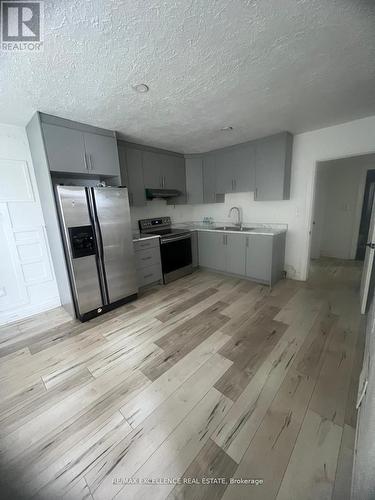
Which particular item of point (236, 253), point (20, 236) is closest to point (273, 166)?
point (236, 253)

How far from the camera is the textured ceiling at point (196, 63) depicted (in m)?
1.09

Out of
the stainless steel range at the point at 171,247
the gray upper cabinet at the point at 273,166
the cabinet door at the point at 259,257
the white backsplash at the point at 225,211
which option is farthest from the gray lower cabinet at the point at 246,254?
the gray upper cabinet at the point at 273,166

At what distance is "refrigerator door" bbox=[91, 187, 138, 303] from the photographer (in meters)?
2.58

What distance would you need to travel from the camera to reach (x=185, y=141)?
3307 millimetres

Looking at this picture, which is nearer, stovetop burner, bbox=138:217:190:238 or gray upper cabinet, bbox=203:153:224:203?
stovetop burner, bbox=138:217:190:238

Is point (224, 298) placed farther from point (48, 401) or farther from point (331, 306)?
point (48, 401)

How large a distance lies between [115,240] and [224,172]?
8.21 ft

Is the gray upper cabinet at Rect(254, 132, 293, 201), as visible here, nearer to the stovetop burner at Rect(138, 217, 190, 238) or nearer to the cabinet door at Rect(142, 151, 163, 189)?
the stovetop burner at Rect(138, 217, 190, 238)

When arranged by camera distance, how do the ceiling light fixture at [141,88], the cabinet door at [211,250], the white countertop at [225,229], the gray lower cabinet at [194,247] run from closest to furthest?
the ceiling light fixture at [141,88], the white countertop at [225,229], the cabinet door at [211,250], the gray lower cabinet at [194,247]

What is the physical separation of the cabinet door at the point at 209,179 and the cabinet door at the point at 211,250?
78 centimetres

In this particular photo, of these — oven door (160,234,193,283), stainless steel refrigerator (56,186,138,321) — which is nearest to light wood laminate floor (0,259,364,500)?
stainless steel refrigerator (56,186,138,321)

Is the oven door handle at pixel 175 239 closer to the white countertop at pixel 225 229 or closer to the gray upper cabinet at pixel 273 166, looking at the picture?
the white countertop at pixel 225 229

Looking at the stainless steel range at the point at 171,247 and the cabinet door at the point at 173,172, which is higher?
the cabinet door at the point at 173,172

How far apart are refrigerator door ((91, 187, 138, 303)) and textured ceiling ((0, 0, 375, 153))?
0.93m
